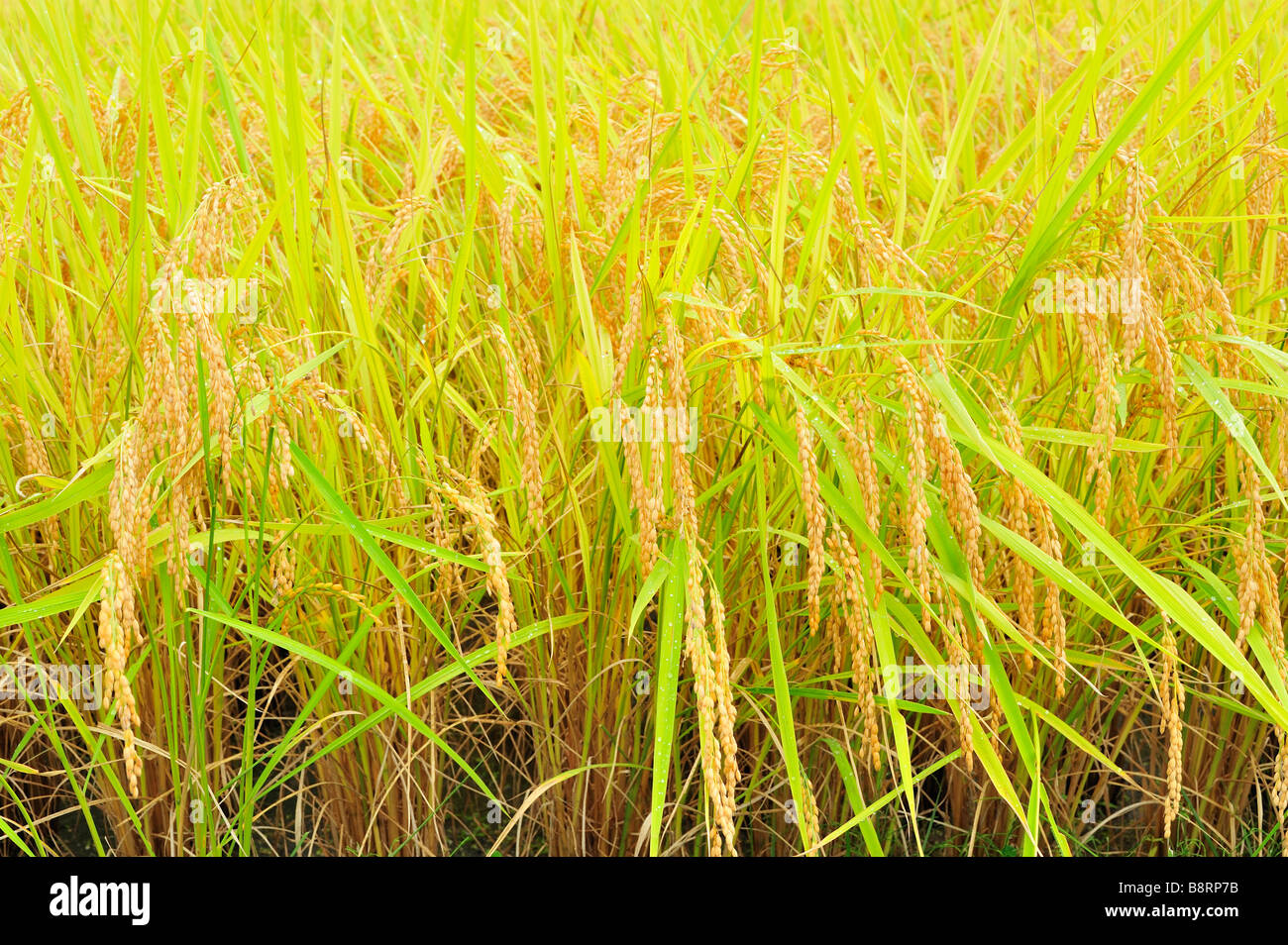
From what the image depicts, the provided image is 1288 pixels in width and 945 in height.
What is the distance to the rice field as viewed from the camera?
1372 mm

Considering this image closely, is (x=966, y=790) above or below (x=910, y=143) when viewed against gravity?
below

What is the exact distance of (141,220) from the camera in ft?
5.28

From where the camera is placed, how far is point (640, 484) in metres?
1.23

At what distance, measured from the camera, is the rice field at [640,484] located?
4.50 feet

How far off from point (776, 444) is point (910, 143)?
1.15 meters

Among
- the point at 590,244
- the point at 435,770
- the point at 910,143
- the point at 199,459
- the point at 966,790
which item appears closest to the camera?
the point at 199,459

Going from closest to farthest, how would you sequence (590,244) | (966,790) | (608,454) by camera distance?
(608,454)
(590,244)
(966,790)

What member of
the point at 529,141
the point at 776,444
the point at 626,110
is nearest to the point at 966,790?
the point at 776,444

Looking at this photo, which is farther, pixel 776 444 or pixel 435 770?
pixel 435 770

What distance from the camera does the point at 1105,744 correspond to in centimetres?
189

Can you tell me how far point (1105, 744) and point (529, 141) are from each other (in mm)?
1826

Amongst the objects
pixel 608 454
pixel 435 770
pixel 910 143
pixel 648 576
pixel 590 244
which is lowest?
pixel 435 770

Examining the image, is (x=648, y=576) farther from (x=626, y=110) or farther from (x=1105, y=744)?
(x=626, y=110)

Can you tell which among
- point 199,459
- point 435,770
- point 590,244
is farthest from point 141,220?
point 435,770
